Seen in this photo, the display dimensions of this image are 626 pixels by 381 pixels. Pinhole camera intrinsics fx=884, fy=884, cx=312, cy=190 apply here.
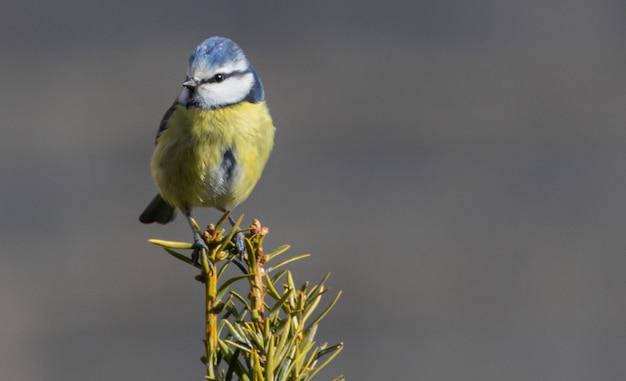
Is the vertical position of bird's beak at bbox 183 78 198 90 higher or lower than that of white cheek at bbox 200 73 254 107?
lower

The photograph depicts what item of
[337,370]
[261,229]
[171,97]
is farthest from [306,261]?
[261,229]

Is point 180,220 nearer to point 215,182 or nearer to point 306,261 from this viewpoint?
point 306,261

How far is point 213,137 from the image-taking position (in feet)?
5.61

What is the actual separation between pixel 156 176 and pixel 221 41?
1.01 ft

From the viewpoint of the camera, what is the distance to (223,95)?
1.74m

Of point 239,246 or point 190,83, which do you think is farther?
point 190,83

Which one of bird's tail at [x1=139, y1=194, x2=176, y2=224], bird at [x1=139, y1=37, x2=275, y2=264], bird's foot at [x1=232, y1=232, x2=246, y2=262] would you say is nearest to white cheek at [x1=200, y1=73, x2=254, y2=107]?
bird at [x1=139, y1=37, x2=275, y2=264]

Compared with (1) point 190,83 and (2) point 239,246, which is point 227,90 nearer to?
(1) point 190,83

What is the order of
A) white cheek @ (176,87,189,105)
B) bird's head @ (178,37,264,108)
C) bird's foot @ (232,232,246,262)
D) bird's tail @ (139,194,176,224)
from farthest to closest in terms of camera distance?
bird's tail @ (139,194,176,224)
white cheek @ (176,87,189,105)
bird's head @ (178,37,264,108)
bird's foot @ (232,232,246,262)

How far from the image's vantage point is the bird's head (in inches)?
64.8

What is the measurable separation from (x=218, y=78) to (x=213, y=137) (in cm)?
12

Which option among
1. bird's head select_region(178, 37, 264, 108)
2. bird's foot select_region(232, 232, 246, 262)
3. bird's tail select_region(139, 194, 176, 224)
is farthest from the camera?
bird's tail select_region(139, 194, 176, 224)

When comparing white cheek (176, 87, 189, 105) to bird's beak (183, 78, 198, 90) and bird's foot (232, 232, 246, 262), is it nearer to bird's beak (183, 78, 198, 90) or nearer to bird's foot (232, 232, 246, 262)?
Answer: bird's beak (183, 78, 198, 90)

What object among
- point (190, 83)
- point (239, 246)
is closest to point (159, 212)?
point (190, 83)
